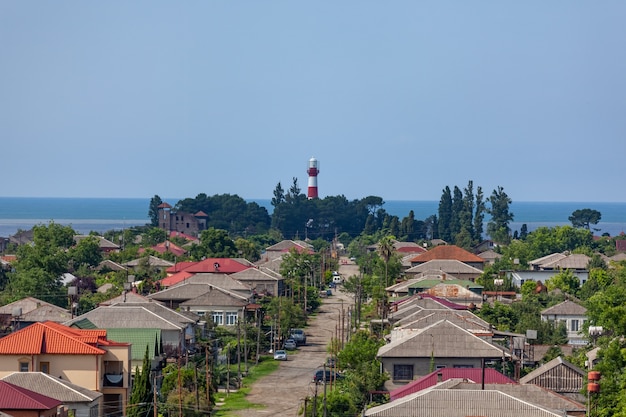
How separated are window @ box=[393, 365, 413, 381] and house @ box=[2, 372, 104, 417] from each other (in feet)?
49.0

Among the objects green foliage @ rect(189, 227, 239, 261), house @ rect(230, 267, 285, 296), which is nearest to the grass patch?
house @ rect(230, 267, 285, 296)

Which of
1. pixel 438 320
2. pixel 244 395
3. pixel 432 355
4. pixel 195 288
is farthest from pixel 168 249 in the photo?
pixel 432 355

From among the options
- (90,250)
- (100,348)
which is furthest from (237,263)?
(100,348)

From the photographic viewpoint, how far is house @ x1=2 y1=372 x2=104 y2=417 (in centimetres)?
4799

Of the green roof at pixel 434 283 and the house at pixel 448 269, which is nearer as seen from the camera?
the green roof at pixel 434 283

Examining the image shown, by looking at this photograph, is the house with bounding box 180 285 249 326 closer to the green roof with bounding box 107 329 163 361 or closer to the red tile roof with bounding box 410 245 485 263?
the green roof with bounding box 107 329 163 361

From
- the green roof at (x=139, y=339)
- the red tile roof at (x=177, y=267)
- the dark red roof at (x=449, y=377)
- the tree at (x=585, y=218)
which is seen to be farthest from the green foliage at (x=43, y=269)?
the tree at (x=585, y=218)

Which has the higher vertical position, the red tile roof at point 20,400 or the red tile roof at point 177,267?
the red tile roof at point 177,267

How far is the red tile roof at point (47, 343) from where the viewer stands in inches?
2096

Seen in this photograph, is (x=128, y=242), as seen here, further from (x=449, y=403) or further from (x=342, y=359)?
(x=449, y=403)

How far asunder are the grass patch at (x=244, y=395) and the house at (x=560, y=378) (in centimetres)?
1329

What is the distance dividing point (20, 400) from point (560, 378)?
22.2 metres

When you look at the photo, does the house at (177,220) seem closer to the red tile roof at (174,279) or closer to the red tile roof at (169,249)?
the red tile roof at (169,249)

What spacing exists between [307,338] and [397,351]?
30.3 metres
